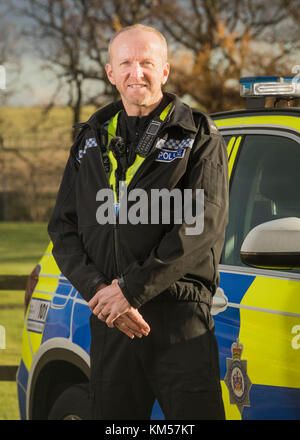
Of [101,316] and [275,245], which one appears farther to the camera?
[275,245]

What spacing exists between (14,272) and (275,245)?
1307cm

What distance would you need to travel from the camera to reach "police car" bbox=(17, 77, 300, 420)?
2.70 metres

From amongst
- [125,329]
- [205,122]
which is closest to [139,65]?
[205,122]

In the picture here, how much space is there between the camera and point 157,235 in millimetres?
2475

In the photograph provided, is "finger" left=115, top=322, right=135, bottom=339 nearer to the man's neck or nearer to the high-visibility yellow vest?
the high-visibility yellow vest

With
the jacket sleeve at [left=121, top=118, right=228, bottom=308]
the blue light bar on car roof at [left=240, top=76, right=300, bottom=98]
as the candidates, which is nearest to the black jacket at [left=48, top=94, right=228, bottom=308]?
the jacket sleeve at [left=121, top=118, right=228, bottom=308]

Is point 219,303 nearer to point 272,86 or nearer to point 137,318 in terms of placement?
point 137,318

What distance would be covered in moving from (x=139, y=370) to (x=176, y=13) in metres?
17.1

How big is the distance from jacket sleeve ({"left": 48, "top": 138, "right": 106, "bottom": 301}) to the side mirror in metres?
0.50

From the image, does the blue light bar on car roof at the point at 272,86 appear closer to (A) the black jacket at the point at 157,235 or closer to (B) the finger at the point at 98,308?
(A) the black jacket at the point at 157,235

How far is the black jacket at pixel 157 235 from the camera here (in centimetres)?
237

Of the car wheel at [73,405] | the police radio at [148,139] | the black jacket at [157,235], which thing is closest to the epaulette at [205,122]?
the black jacket at [157,235]
